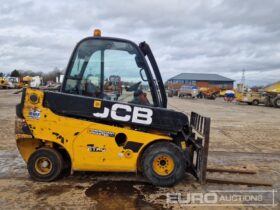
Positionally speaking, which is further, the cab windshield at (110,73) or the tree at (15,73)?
the tree at (15,73)

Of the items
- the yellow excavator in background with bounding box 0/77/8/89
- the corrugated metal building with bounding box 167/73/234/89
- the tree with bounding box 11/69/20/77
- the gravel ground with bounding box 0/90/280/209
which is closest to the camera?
the gravel ground with bounding box 0/90/280/209

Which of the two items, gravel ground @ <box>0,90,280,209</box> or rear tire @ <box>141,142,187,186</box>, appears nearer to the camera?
gravel ground @ <box>0,90,280,209</box>

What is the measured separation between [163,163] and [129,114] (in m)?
1.01

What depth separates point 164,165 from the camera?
5.37 m

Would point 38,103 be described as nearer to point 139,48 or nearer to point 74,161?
point 74,161

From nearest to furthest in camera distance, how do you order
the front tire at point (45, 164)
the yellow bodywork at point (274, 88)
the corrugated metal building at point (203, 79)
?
1. the front tire at point (45, 164)
2. the yellow bodywork at point (274, 88)
3. the corrugated metal building at point (203, 79)

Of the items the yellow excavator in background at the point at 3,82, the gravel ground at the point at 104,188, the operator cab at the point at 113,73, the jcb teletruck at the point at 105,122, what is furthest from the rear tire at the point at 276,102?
the yellow excavator in background at the point at 3,82

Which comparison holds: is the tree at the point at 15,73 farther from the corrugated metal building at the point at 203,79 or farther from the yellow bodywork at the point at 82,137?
the yellow bodywork at the point at 82,137

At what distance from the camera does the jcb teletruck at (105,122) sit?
17.2 ft

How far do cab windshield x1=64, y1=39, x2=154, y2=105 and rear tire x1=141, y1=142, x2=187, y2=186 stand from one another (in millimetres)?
814

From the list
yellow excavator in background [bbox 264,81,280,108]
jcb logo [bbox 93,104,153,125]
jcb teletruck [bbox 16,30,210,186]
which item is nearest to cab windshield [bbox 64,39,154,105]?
jcb teletruck [bbox 16,30,210,186]

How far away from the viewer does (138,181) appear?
560cm

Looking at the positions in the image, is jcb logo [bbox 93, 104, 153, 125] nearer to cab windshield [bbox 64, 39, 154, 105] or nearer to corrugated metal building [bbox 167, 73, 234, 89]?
cab windshield [bbox 64, 39, 154, 105]

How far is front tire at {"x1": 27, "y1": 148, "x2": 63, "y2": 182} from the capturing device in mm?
5375
